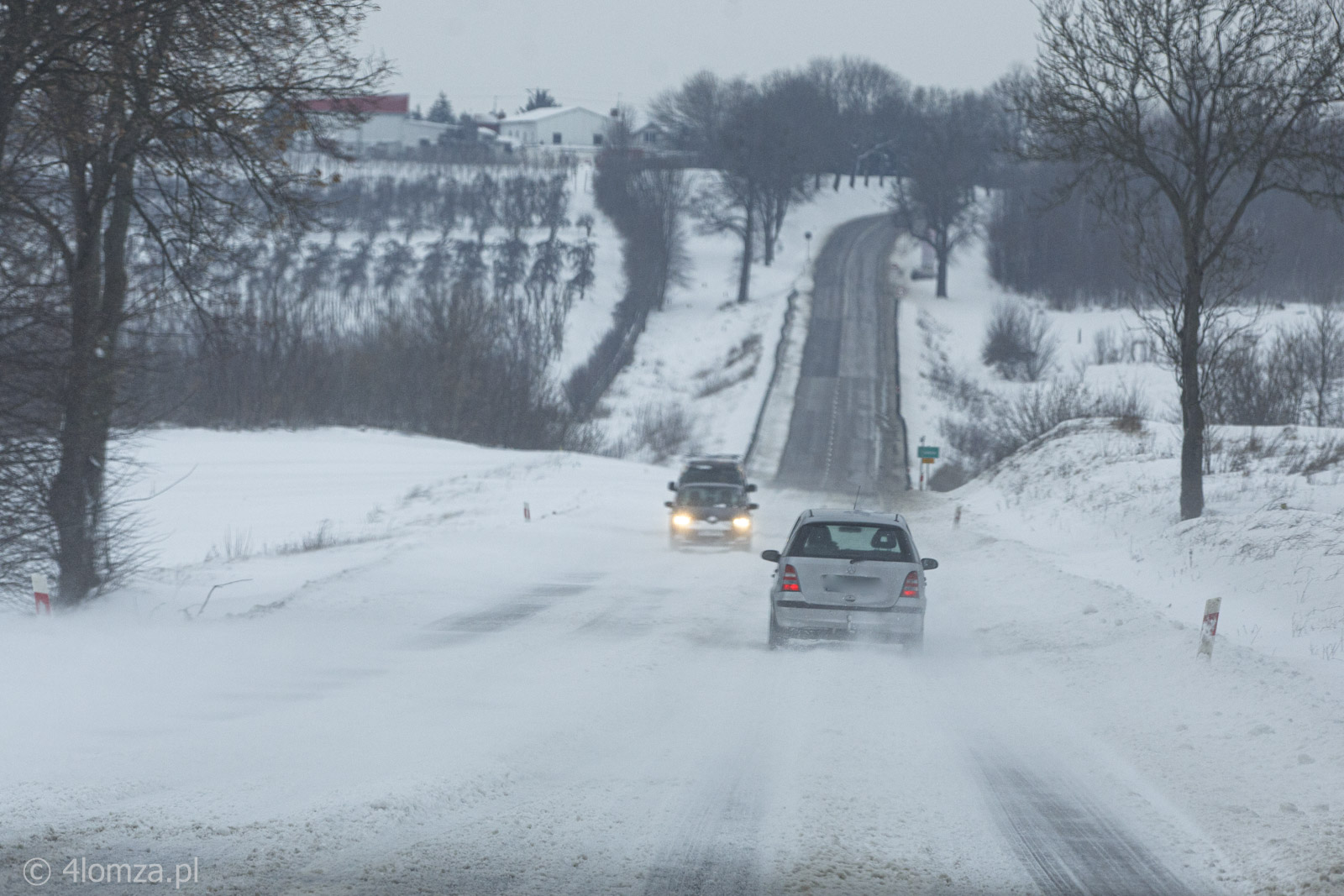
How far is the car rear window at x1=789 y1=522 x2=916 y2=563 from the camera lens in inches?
504

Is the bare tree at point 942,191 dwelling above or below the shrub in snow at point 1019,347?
above

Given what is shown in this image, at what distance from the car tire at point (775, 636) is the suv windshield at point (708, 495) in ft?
38.9

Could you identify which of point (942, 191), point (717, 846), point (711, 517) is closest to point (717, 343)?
point (942, 191)

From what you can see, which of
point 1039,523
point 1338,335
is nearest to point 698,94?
point 1338,335

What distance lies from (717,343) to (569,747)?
232 feet

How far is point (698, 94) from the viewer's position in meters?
132

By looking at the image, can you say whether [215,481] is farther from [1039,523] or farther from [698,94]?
[698,94]

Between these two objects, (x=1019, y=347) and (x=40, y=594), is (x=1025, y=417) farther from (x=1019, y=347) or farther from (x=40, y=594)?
(x=40, y=594)

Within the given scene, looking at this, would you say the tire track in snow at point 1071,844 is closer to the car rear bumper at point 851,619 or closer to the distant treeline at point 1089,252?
the car rear bumper at point 851,619

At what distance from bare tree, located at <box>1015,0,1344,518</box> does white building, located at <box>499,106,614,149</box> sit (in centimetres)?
16406

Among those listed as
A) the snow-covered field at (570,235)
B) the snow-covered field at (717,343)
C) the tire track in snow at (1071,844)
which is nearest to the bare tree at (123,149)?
the tire track in snow at (1071,844)

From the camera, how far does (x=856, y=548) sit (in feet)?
44.2

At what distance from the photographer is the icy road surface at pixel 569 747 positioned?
601 cm

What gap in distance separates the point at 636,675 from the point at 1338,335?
38460 mm
